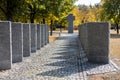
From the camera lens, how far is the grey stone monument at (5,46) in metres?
10.9

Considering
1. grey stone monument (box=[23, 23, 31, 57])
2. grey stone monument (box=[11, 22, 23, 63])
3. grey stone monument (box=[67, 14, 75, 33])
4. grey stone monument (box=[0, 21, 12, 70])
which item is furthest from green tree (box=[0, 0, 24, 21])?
grey stone monument (box=[67, 14, 75, 33])

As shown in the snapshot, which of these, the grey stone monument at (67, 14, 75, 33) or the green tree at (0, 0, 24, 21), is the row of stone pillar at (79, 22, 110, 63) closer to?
the green tree at (0, 0, 24, 21)

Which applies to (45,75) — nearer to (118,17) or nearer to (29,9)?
(29,9)

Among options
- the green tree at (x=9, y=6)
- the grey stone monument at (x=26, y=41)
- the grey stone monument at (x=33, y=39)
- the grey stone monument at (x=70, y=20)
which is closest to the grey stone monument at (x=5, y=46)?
the grey stone monument at (x=26, y=41)

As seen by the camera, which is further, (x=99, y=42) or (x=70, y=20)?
(x=70, y=20)

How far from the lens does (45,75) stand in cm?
948

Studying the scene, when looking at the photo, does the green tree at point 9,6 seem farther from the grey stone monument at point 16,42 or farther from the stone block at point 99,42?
the stone block at point 99,42

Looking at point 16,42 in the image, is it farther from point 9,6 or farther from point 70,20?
point 70,20

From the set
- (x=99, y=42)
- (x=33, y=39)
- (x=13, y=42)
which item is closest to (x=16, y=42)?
(x=13, y=42)

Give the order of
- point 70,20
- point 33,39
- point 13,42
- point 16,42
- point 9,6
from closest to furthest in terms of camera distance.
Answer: point 13,42, point 16,42, point 33,39, point 9,6, point 70,20

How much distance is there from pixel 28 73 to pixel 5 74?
0.79m

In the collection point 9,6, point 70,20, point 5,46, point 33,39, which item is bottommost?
point 33,39

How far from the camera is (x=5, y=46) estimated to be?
36.1 ft

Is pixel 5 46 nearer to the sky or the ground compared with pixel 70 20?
nearer to the ground
